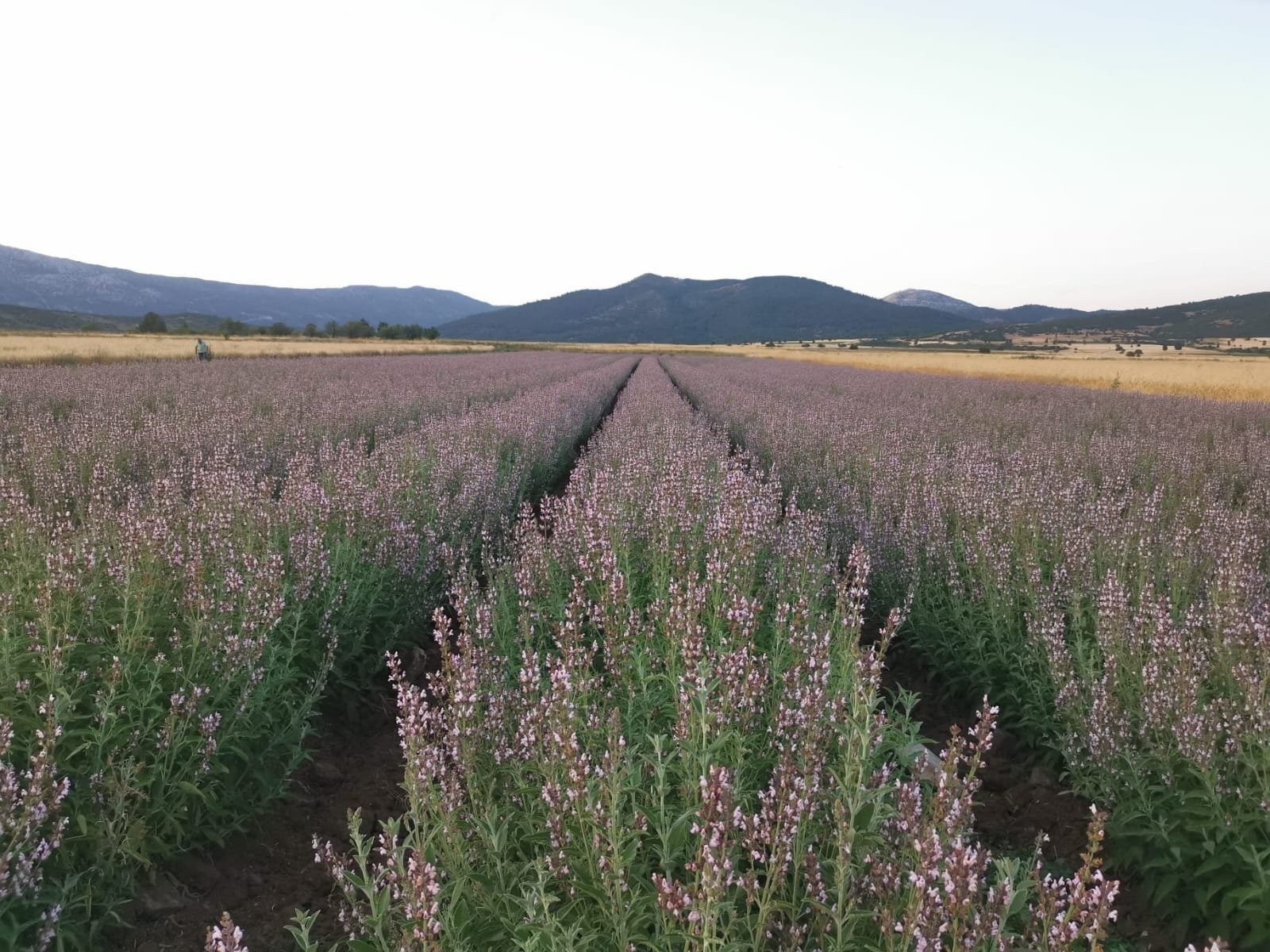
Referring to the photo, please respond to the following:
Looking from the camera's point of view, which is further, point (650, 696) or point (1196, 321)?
point (1196, 321)

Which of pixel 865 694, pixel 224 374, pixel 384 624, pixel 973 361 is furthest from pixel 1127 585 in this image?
pixel 973 361

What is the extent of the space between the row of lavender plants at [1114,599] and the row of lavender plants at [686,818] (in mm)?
781

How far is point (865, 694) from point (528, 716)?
46.1 inches

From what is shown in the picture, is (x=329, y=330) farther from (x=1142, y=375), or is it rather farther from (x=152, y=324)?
(x=1142, y=375)

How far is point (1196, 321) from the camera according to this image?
395 feet

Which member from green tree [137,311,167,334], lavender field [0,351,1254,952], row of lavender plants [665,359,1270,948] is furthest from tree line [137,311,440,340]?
lavender field [0,351,1254,952]

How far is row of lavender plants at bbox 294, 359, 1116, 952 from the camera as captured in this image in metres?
1.67

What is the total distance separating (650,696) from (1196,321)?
15302 centimetres

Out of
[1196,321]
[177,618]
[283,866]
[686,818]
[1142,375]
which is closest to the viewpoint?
[686,818]

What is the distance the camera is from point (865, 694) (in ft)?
7.09

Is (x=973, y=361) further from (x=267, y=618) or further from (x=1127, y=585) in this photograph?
(x=267, y=618)

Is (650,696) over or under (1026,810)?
over

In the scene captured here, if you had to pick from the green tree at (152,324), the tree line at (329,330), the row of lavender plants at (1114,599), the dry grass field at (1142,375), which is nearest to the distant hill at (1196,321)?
the dry grass field at (1142,375)

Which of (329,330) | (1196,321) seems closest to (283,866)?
(329,330)
